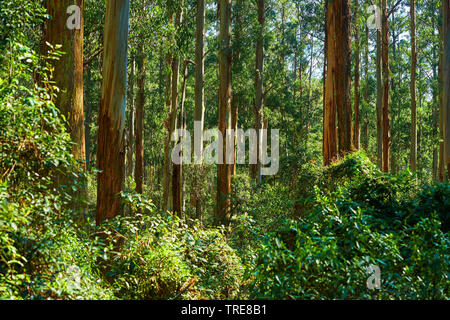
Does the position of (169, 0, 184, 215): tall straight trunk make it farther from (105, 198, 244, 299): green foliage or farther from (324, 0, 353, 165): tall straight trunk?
(105, 198, 244, 299): green foliage

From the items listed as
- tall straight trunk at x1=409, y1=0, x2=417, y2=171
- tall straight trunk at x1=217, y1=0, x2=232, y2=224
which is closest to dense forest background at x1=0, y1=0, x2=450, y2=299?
tall straight trunk at x1=217, y1=0, x2=232, y2=224

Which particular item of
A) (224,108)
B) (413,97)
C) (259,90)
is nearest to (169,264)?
(224,108)

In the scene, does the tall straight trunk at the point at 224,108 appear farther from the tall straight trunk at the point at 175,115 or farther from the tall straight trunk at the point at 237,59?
the tall straight trunk at the point at 175,115

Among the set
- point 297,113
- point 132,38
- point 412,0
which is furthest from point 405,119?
point 132,38

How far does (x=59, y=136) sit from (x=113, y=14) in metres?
3.33

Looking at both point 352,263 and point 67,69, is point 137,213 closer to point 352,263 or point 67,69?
point 67,69

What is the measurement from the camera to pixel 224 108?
14219mm

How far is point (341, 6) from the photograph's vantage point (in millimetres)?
10914

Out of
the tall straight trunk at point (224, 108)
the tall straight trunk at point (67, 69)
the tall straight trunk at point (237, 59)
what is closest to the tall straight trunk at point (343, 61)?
the tall straight trunk at point (224, 108)

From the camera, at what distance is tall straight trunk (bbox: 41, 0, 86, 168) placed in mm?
6129

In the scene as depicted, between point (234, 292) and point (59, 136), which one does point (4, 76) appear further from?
point (234, 292)

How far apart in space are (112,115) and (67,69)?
933mm

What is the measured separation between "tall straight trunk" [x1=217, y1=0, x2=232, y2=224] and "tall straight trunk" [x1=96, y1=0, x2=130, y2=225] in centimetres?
723

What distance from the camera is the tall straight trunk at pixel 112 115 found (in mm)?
6023
